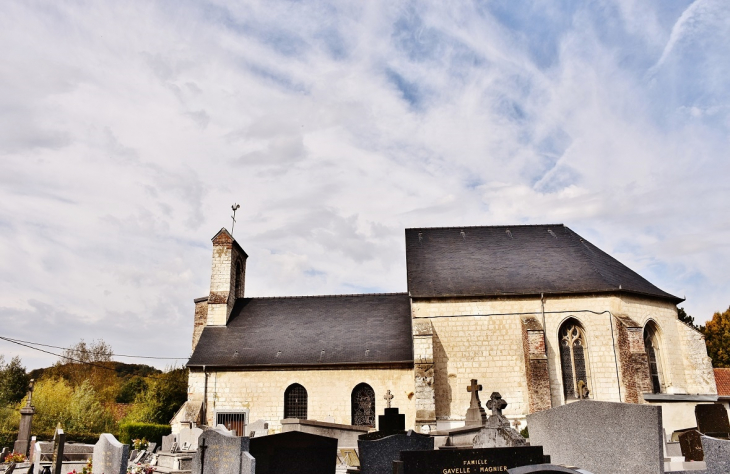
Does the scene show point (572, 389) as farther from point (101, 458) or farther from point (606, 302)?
point (101, 458)

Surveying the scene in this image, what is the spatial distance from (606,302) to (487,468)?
15.1 meters

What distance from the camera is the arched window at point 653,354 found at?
19922 mm

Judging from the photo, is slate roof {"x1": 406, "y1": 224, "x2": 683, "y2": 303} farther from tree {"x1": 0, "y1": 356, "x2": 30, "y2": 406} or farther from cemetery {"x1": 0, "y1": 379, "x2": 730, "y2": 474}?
tree {"x1": 0, "y1": 356, "x2": 30, "y2": 406}

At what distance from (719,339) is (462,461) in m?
39.3

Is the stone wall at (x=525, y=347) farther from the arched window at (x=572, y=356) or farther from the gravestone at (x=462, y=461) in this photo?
the gravestone at (x=462, y=461)

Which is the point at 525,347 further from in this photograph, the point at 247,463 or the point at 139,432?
the point at 139,432

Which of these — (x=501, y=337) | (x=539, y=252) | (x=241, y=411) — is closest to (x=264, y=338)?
(x=241, y=411)

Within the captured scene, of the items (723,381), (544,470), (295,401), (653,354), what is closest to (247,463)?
(544,470)

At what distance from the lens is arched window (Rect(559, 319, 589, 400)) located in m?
19.5

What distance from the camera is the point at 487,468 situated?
265 inches

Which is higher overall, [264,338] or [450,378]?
[264,338]

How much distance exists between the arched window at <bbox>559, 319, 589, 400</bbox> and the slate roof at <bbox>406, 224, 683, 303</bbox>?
141cm

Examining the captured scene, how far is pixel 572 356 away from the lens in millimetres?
19906

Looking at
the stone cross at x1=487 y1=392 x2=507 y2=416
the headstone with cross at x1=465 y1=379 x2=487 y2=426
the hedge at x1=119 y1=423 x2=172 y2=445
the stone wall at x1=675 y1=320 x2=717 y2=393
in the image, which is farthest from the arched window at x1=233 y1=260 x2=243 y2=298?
the stone wall at x1=675 y1=320 x2=717 y2=393
